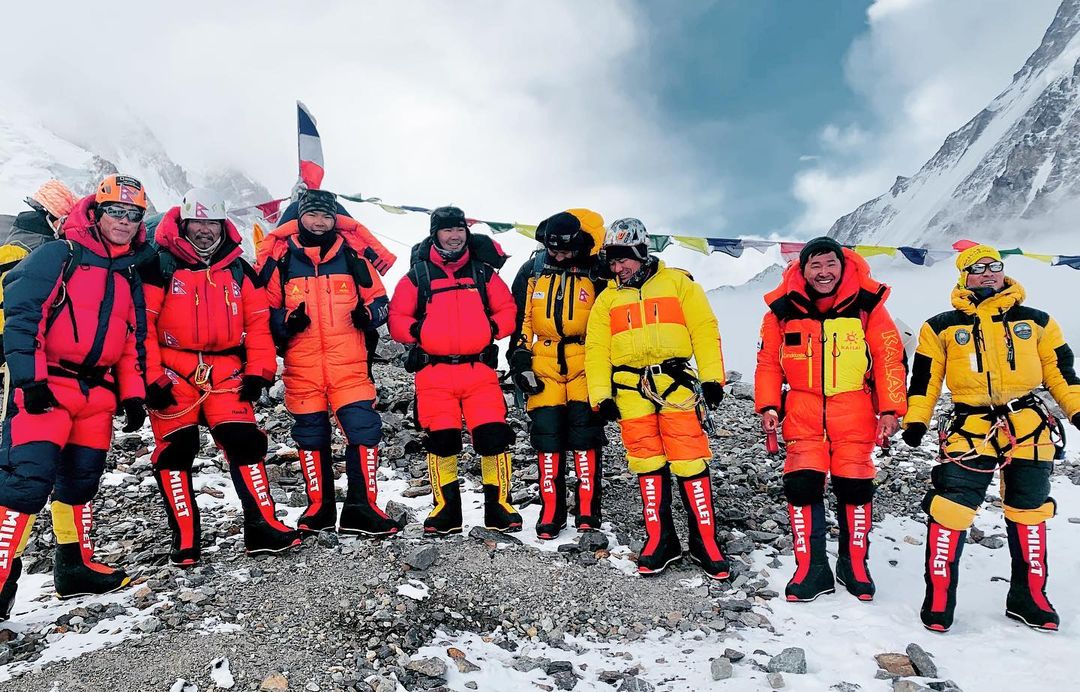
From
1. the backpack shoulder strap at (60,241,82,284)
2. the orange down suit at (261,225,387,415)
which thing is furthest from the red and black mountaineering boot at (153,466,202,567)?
the backpack shoulder strap at (60,241,82,284)

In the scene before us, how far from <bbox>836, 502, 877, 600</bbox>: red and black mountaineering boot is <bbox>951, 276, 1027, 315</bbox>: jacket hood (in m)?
1.64

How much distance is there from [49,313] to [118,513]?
309 centimetres

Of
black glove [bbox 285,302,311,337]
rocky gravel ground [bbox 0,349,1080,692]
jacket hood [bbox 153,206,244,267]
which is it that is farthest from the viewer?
black glove [bbox 285,302,311,337]

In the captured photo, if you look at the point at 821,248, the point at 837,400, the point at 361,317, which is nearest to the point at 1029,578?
the point at 837,400

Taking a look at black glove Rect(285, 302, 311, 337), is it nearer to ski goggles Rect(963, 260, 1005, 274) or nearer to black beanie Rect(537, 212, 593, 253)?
black beanie Rect(537, 212, 593, 253)

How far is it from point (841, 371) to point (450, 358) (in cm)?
327

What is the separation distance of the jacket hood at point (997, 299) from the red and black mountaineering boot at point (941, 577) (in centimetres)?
160

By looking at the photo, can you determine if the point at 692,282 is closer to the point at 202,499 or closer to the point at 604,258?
the point at 604,258

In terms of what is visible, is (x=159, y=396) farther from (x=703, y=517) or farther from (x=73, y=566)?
(x=703, y=517)

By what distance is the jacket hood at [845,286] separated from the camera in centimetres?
495

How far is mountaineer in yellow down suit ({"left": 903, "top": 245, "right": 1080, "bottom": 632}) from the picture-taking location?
445 centimetres

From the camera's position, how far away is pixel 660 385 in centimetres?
526

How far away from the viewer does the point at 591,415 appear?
6.00 m

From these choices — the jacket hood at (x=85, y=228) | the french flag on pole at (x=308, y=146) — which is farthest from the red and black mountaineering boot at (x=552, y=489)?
the french flag on pole at (x=308, y=146)
